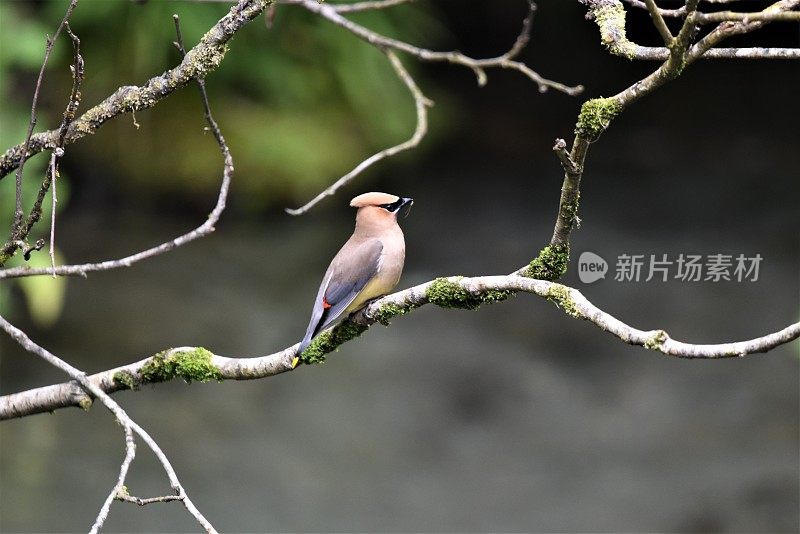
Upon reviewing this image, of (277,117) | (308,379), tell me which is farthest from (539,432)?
(277,117)

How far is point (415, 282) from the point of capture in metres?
8.52

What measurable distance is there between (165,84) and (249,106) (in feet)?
19.9

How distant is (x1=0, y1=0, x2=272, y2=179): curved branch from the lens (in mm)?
2801

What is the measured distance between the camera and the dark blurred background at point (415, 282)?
6.93m

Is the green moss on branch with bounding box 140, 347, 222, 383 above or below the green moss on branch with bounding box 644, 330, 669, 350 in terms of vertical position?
above

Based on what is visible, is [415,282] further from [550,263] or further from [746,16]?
[746,16]

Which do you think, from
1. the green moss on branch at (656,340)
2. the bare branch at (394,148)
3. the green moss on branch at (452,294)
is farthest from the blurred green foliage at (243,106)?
the green moss on branch at (656,340)

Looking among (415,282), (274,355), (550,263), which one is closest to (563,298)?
(550,263)

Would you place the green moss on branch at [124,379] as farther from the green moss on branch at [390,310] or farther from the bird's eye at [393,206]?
the bird's eye at [393,206]

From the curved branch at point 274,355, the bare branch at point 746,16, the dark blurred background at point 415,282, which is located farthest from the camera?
the dark blurred background at point 415,282

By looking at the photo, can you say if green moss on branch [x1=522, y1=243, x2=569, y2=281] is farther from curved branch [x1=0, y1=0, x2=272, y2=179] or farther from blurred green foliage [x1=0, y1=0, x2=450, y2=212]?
blurred green foliage [x1=0, y1=0, x2=450, y2=212]

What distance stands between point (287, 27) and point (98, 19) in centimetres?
153

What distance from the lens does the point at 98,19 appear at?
27.5 ft

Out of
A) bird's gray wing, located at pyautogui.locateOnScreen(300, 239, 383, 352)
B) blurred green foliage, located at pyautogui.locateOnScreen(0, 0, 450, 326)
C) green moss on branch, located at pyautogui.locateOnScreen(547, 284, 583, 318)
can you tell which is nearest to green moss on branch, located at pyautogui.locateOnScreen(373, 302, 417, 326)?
bird's gray wing, located at pyautogui.locateOnScreen(300, 239, 383, 352)
